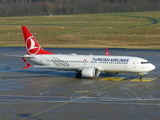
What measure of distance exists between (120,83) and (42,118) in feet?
67.7

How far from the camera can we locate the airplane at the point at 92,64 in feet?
179

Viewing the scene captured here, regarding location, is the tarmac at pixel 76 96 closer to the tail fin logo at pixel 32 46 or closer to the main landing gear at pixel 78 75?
the main landing gear at pixel 78 75

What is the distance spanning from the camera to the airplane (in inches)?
2149

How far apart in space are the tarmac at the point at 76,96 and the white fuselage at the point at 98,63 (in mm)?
1768

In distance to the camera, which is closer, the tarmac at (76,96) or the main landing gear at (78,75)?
the tarmac at (76,96)

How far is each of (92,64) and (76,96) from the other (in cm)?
1360

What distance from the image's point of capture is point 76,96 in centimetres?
4375

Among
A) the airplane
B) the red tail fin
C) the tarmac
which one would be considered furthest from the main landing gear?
the red tail fin

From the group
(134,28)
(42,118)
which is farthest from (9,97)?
(134,28)

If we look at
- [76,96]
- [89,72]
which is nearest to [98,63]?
[89,72]

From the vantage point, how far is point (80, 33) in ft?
477

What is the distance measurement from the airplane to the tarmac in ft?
4.79

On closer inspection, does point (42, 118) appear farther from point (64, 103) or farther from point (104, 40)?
point (104, 40)

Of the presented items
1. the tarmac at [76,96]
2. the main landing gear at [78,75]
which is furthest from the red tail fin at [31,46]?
the main landing gear at [78,75]
